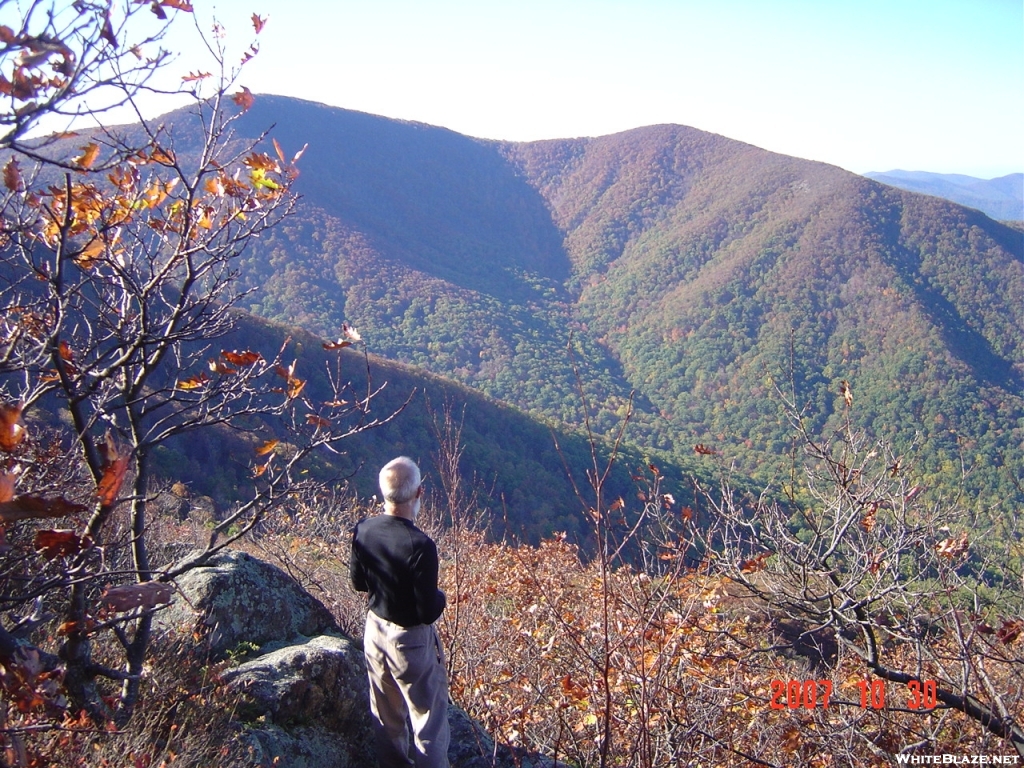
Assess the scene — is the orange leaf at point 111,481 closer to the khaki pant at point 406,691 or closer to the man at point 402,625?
the man at point 402,625

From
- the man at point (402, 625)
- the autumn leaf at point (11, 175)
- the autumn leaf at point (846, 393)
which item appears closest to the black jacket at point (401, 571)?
the man at point (402, 625)

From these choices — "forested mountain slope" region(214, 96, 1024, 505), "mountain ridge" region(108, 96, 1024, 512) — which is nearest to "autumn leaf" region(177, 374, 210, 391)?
"forested mountain slope" region(214, 96, 1024, 505)

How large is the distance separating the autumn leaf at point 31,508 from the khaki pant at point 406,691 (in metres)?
1.95

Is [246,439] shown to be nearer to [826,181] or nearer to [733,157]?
[826,181]

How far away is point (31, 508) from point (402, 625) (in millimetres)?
1950

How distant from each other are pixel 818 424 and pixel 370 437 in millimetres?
25484

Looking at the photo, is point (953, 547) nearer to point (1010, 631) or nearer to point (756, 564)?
point (1010, 631)

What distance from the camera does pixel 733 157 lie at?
311 ft

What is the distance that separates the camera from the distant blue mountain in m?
146

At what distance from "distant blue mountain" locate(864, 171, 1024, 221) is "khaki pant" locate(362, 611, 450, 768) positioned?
15999 cm

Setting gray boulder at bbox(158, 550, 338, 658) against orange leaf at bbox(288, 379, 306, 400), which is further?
gray boulder at bbox(158, 550, 338, 658)

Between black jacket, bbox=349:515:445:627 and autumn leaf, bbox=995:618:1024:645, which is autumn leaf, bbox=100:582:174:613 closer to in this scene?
black jacket, bbox=349:515:445:627

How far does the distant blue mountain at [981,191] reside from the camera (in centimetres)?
14588

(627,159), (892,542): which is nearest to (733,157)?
(627,159)
